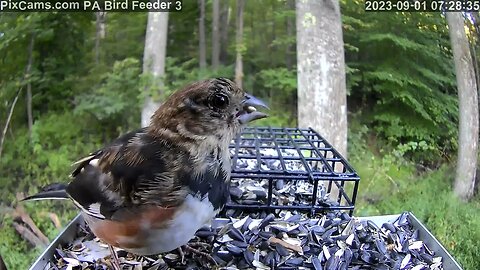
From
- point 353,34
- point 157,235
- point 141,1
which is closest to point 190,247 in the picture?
point 157,235

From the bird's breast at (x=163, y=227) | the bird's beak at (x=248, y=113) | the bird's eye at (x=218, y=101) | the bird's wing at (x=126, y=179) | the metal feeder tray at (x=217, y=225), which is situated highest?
the bird's eye at (x=218, y=101)

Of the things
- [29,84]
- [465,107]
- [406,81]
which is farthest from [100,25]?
[465,107]

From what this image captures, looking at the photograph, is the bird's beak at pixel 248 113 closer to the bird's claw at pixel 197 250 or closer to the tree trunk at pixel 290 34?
the bird's claw at pixel 197 250

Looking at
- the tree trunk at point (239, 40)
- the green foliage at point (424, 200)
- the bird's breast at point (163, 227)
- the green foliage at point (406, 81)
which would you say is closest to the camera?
the bird's breast at point (163, 227)

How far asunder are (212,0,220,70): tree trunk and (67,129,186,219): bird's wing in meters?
1.55

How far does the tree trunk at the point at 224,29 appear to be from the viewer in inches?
94.7

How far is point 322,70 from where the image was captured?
2.08 meters

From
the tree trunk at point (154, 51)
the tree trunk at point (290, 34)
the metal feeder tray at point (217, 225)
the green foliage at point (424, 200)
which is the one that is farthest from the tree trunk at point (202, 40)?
the metal feeder tray at point (217, 225)

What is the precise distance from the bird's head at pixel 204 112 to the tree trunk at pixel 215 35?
5.11 feet

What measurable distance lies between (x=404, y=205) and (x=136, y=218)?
107 cm

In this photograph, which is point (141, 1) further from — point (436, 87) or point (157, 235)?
point (157, 235)

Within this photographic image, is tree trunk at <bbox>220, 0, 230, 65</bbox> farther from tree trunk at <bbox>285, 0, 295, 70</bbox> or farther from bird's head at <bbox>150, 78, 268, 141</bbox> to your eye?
bird's head at <bbox>150, 78, 268, 141</bbox>

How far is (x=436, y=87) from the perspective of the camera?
5.48 feet

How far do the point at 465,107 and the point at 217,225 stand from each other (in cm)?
105
